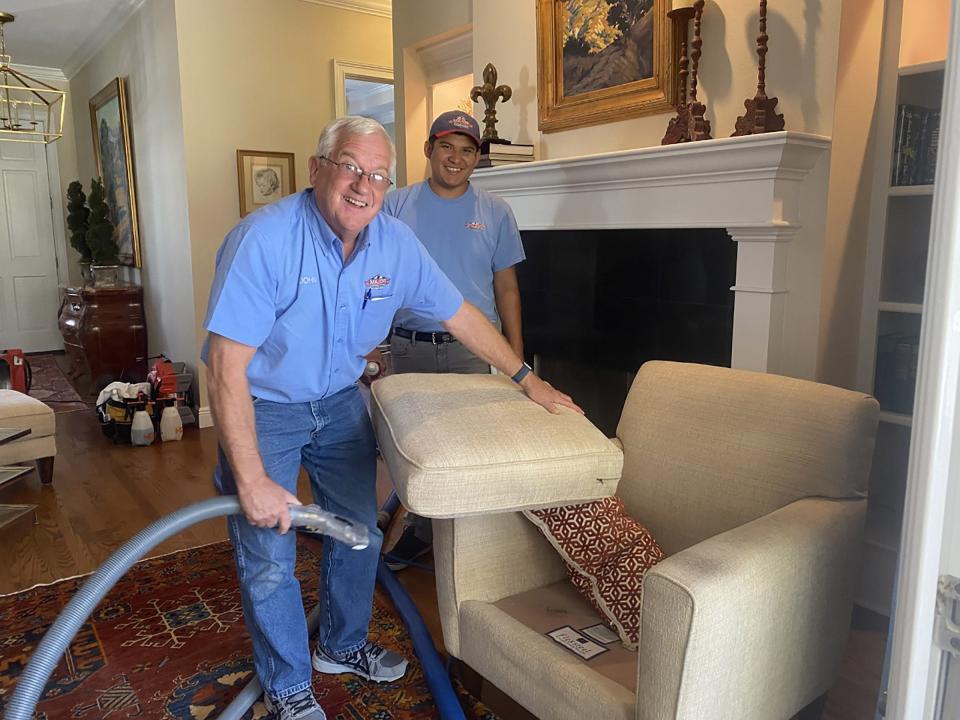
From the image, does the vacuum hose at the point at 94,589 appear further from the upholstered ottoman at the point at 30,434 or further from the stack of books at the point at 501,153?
the upholstered ottoman at the point at 30,434

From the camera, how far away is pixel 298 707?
1.79 metres

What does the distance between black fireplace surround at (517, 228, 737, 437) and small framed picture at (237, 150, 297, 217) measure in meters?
2.23

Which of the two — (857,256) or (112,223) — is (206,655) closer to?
(857,256)

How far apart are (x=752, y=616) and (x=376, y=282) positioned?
3.38 ft

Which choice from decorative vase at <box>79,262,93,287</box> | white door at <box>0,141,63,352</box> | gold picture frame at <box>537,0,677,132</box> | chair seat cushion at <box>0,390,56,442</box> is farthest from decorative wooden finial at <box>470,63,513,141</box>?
white door at <box>0,141,63,352</box>

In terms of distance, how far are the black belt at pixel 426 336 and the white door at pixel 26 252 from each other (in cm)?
659

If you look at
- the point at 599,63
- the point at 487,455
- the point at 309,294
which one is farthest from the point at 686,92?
the point at 487,455

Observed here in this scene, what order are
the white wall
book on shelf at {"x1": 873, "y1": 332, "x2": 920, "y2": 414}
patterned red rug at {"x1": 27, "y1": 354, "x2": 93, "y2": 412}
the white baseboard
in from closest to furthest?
book on shelf at {"x1": 873, "y1": 332, "x2": 920, "y2": 414} → the white wall → the white baseboard → patterned red rug at {"x1": 27, "y1": 354, "x2": 93, "y2": 412}

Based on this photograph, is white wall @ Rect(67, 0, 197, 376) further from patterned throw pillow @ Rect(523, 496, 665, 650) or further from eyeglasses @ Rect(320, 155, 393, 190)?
patterned throw pillow @ Rect(523, 496, 665, 650)

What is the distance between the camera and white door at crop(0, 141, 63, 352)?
7.49m

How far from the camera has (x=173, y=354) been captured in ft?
17.3

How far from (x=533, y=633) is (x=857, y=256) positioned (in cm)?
165

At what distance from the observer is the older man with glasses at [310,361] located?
59.0 inches

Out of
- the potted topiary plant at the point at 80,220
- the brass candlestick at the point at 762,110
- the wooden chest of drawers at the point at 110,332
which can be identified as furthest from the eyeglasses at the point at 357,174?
the potted topiary plant at the point at 80,220
